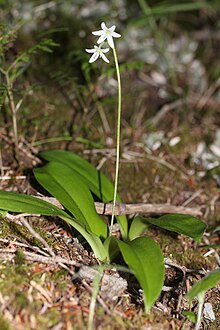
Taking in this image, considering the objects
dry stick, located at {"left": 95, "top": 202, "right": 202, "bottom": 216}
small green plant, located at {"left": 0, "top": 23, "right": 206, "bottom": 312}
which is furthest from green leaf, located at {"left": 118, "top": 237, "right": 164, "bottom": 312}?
dry stick, located at {"left": 95, "top": 202, "right": 202, "bottom": 216}

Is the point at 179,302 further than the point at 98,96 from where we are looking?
No

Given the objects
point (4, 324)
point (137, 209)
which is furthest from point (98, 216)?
point (4, 324)

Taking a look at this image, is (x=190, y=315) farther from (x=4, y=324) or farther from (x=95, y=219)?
(x=4, y=324)

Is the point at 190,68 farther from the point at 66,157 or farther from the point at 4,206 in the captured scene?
the point at 4,206

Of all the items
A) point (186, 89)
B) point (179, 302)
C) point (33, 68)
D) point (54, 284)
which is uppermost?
point (33, 68)

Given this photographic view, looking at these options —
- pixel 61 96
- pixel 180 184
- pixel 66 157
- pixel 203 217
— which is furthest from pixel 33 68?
pixel 203 217

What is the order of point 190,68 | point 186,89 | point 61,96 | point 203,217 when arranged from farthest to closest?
point 190,68 < point 186,89 < point 61,96 < point 203,217
